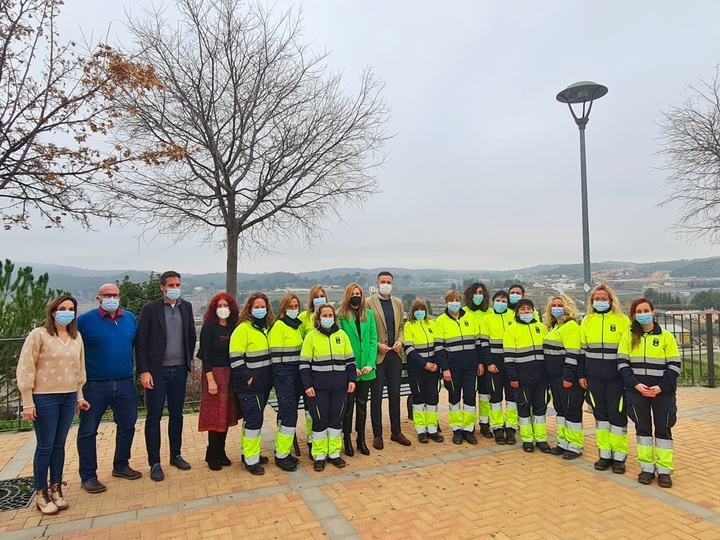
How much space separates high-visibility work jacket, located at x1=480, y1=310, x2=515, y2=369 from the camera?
18.5ft

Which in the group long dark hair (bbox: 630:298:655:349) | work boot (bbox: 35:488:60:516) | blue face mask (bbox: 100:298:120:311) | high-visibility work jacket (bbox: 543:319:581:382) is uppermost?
blue face mask (bbox: 100:298:120:311)

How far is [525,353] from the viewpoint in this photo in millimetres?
5285

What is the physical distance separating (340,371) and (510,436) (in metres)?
2.42

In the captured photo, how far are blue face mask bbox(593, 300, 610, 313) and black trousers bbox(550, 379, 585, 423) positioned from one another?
84 centimetres

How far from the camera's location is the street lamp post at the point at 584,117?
7.66 m

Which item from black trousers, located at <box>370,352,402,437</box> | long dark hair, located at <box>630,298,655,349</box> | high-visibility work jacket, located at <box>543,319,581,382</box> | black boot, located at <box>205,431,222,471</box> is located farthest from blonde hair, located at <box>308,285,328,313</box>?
long dark hair, located at <box>630,298,655,349</box>

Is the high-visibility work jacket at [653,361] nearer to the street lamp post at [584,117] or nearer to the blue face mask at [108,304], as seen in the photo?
the street lamp post at [584,117]

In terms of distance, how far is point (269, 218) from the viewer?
34.8 ft

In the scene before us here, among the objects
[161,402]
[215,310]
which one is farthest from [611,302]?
[161,402]

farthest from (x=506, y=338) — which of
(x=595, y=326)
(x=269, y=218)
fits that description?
(x=269, y=218)

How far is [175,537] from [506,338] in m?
3.97

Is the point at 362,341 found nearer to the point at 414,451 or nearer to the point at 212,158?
the point at 414,451

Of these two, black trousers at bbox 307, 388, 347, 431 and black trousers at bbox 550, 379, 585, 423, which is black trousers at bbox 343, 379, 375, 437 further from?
black trousers at bbox 550, 379, 585, 423

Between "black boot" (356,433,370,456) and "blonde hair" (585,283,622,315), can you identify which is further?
"black boot" (356,433,370,456)
